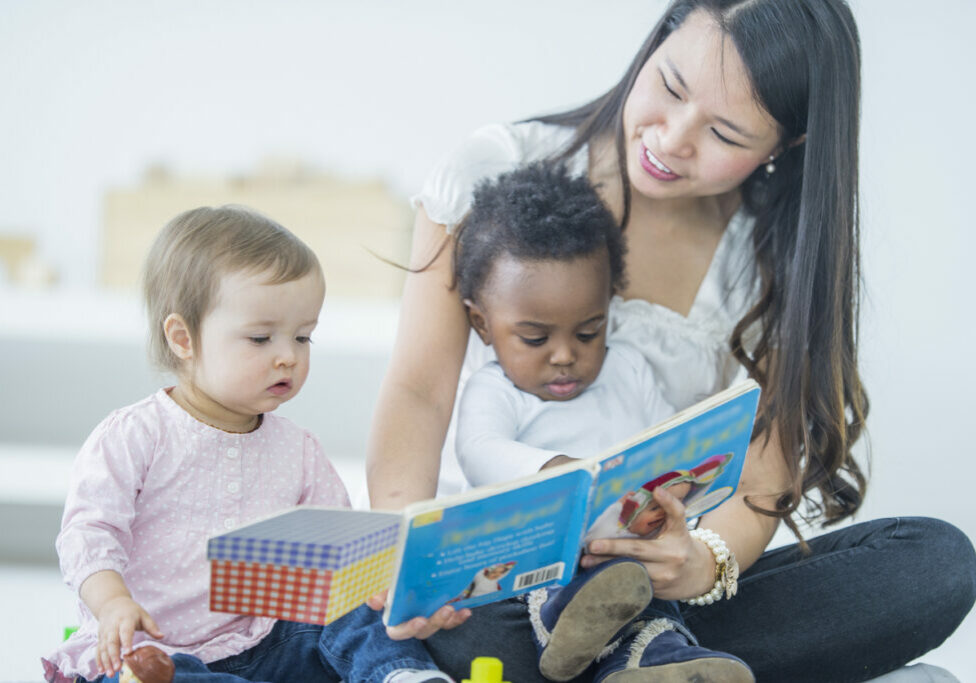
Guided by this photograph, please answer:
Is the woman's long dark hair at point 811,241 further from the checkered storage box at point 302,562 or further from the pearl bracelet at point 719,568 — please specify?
the checkered storage box at point 302,562

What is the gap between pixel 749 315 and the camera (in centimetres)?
160

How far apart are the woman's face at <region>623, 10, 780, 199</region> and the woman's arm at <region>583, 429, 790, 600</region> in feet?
1.36

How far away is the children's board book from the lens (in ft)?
2.99

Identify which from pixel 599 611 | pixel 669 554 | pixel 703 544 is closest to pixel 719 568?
pixel 703 544

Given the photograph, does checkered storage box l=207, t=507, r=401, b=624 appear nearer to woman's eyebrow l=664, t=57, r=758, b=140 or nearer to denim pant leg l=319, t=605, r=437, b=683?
denim pant leg l=319, t=605, r=437, b=683

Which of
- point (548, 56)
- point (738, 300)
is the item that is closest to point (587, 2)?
point (548, 56)

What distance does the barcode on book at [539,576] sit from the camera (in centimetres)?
103

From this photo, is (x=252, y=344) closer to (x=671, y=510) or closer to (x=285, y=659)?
(x=285, y=659)

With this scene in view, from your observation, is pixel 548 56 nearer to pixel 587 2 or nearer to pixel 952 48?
pixel 587 2

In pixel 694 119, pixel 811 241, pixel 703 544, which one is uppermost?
pixel 694 119

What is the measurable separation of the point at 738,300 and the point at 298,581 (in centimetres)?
101

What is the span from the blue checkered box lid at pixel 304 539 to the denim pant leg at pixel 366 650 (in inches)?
9.5

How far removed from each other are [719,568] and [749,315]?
19.6 inches

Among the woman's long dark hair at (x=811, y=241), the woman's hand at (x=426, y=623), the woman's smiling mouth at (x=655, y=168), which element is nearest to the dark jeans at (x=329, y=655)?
the woman's hand at (x=426, y=623)
